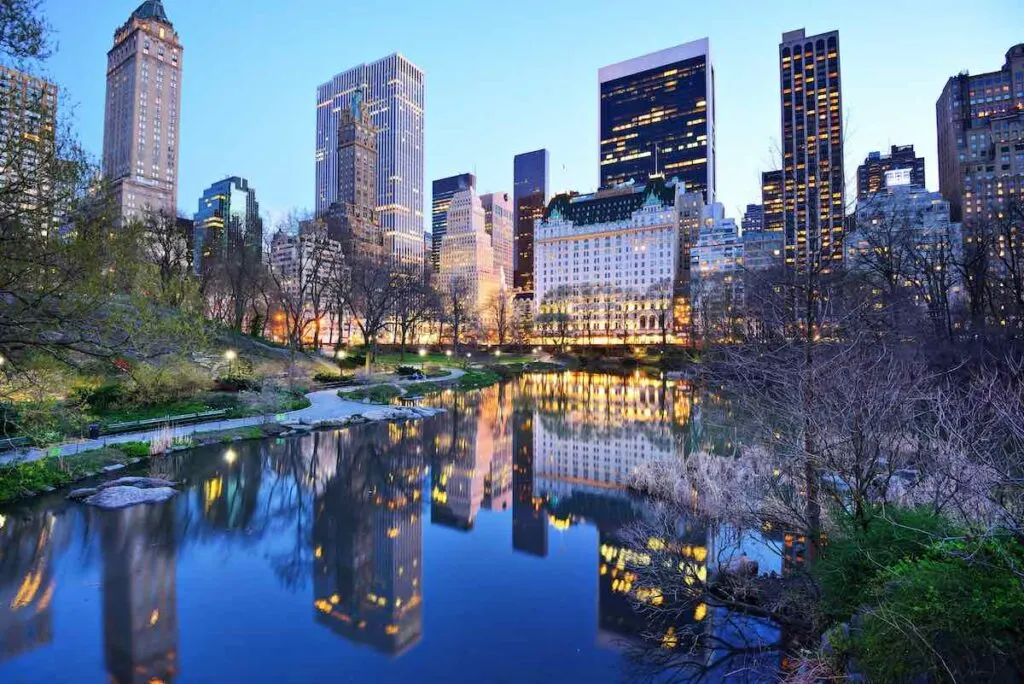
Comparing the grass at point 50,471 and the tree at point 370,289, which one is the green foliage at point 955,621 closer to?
the grass at point 50,471

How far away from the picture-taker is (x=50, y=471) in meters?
15.6

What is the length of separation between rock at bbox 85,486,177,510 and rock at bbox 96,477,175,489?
0.33 m

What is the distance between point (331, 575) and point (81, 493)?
28.6 feet

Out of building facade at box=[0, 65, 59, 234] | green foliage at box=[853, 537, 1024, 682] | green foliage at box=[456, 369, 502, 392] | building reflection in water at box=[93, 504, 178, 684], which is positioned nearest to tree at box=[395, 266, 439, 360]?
green foliage at box=[456, 369, 502, 392]

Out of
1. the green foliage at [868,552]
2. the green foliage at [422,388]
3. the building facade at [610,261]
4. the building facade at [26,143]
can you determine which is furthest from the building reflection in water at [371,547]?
the building facade at [610,261]

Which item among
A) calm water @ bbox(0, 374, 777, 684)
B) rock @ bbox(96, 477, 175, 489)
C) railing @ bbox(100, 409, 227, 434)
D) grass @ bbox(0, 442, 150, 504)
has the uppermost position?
railing @ bbox(100, 409, 227, 434)

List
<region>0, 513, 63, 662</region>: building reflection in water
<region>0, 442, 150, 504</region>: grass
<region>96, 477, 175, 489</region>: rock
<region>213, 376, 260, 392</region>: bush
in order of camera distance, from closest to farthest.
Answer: <region>0, 513, 63, 662</region>: building reflection in water < <region>0, 442, 150, 504</region>: grass < <region>96, 477, 175, 489</region>: rock < <region>213, 376, 260, 392</region>: bush

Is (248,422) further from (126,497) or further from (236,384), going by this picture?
(126,497)

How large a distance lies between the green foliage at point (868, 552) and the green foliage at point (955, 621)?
2.53 ft

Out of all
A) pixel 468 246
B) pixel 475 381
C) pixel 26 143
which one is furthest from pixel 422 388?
pixel 468 246

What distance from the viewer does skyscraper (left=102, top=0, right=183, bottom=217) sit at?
15462cm

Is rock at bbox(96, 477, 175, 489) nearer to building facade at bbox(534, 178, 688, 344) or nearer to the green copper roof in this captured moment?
building facade at bbox(534, 178, 688, 344)

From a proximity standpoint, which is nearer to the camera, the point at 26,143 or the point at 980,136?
the point at 26,143

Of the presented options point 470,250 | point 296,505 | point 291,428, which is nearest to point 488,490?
point 296,505
